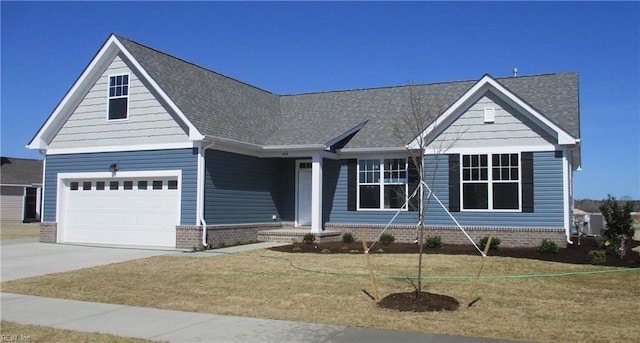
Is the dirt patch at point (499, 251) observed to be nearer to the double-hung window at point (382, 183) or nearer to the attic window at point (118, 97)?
the double-hung window at point (382, 183)

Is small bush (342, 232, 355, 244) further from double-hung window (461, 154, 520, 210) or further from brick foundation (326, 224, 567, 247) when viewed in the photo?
double-hung window (461, 154, 520, 210)

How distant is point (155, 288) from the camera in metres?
11.2

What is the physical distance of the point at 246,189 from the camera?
2042 centimetres

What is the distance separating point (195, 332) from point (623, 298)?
718cm

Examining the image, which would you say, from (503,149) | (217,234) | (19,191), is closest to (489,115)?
(503,149)

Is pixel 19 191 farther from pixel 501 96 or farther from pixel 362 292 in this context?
pixel 362 292

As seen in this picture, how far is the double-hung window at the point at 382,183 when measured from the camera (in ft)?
66.3

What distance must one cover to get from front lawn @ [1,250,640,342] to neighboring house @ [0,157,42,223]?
30.8 m

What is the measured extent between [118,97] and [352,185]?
28.8ft

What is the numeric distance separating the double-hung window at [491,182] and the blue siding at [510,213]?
1.06 ft

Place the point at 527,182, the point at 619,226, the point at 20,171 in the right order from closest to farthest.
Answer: the point at 619,226 < the point at 527,182 < the point at 20,171

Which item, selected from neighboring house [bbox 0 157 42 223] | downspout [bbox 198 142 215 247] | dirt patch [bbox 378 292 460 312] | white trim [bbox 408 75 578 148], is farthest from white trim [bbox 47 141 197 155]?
neighboring house [bbox 0 157 42 223]

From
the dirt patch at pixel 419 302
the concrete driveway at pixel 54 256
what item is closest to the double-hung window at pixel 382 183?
the concrete driveway at pixel 54 256

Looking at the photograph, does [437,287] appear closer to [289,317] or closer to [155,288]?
[289,317]
